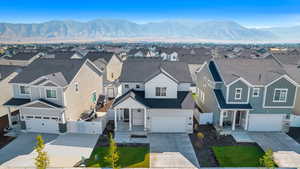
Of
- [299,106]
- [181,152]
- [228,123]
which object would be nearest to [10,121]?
[181,152]

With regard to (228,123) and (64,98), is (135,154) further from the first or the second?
(228,123)

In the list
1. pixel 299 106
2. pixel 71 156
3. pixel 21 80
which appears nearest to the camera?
pixel 71 156

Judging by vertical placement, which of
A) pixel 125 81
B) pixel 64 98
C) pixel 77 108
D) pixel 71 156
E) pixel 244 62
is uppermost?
pixel 244 62

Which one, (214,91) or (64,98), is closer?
(64,98)

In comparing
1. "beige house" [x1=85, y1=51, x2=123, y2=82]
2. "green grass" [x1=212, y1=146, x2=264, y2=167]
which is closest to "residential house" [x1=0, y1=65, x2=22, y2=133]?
"beige house" [x1=85, y1=51, x2=123, y2=82]

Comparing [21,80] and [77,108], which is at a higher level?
[21,80]

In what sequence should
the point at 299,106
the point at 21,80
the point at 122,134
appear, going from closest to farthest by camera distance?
1. the point at 122,134
2. the point at 21,80
3. the point at 299,106

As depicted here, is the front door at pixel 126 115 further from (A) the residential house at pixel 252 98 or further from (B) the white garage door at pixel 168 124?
(A) the residential house at pixel 252 98

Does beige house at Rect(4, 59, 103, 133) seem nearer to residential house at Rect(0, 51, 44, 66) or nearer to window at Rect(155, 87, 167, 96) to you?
window at Rect(155, 87, 167, 96)

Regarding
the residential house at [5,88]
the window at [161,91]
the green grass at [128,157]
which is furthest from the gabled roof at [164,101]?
the residential house at [5,88]

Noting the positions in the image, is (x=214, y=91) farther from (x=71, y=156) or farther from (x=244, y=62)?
(x=71, y=156)
